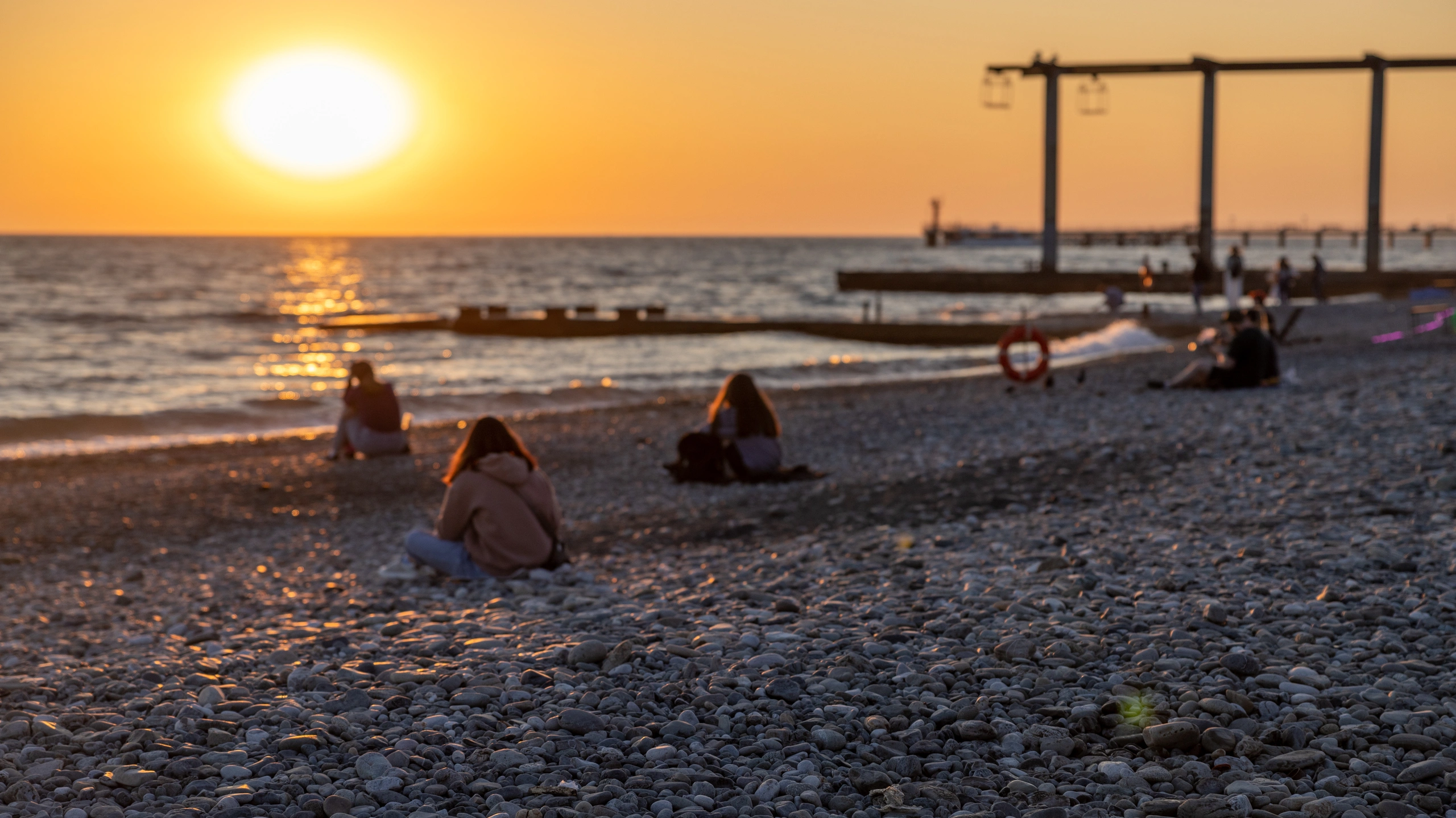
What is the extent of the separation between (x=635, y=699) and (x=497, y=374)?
86.5 ft

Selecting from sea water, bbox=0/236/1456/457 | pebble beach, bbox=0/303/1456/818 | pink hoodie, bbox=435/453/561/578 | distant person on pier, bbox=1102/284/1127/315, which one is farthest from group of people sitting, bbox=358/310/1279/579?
distant person on pier, bbox=1102/284/1127/315

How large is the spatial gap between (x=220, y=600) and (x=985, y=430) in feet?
30.7

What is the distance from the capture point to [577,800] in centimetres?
411

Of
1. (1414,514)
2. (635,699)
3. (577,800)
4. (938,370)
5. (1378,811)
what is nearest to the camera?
(1378,811)

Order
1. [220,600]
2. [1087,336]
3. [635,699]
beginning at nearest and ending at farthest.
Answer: [635,699], [220,600], [1087,336]

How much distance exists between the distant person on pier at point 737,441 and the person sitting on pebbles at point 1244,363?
7.03 metres

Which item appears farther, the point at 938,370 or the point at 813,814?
the point at 938,370

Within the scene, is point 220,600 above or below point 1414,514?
below

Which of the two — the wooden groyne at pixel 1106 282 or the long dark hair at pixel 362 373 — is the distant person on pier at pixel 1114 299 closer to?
the wooden groyne at pixel 1106 282

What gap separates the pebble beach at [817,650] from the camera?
421cm

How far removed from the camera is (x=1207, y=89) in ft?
129

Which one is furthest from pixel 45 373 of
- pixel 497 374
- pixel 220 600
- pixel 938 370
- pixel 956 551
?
pixel 956 551

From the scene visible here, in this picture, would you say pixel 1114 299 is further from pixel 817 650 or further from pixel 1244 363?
pixel 817 650

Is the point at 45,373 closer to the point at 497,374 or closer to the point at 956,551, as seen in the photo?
the point at 497,374
